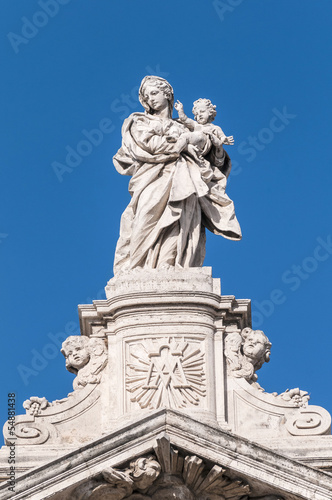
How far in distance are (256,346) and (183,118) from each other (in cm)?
430

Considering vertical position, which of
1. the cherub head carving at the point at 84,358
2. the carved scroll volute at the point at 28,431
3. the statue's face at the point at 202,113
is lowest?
the carved scroll volute at the point at 28,431

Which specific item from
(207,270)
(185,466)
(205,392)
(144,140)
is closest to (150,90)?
(144,140)

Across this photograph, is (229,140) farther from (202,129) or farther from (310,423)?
(310,423)

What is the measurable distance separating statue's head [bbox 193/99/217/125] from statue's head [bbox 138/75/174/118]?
0.45 m

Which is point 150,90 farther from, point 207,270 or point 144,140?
point 207,270

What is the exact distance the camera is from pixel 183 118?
30781 mm

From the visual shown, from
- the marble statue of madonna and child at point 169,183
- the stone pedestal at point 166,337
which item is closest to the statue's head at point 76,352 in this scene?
the stone pedestal at point 166,337

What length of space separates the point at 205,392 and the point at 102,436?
2.99m

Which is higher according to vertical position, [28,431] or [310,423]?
[310,423]

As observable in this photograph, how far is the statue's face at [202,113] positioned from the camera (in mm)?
30969

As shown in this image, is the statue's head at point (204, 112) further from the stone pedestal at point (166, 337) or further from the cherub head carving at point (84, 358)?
the cherub head carving at point (84, 358)


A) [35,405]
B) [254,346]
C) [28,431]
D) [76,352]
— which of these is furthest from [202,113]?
[28,431]

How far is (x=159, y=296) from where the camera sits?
2894 cm

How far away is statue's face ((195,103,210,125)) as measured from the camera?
30969 millimetres
